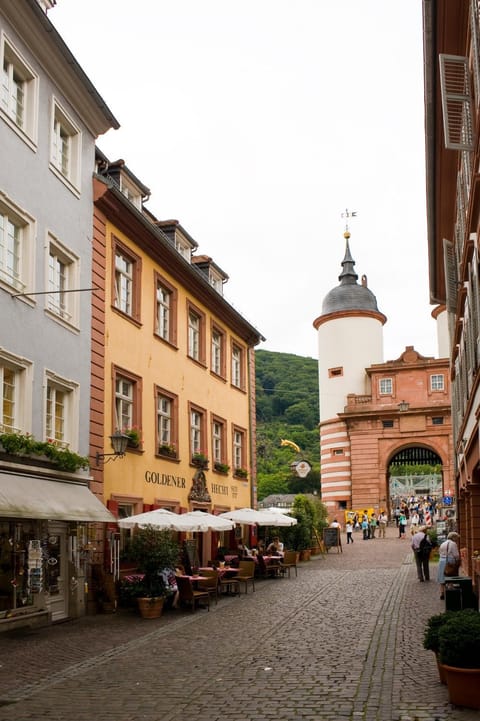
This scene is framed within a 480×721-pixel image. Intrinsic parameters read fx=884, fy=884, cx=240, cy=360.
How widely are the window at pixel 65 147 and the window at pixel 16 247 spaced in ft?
6.86

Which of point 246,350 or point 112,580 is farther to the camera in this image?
point 246,350

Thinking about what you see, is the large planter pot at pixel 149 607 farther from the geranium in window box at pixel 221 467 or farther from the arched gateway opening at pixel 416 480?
the arched gateway opening at pixel 416 480

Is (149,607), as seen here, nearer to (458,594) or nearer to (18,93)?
(458,594)

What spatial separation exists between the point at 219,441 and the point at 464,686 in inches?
863

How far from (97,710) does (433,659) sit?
4933 millimetres

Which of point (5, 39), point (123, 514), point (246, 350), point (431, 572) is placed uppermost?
point (5, 39)

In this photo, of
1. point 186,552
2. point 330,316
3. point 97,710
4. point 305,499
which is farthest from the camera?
point 330,316

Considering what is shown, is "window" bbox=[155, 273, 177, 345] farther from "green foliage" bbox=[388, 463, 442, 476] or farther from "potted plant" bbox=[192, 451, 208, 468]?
"green foliage" bbox=[388, 463, 442, 476]

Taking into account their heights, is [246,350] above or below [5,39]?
below

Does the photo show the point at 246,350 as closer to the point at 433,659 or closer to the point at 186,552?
the point at 186,552

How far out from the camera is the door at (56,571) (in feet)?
56.8

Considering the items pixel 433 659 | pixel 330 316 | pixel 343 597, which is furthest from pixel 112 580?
pixel 330 316

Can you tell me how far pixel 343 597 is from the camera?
21.1 meters

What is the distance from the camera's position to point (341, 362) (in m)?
61.2
